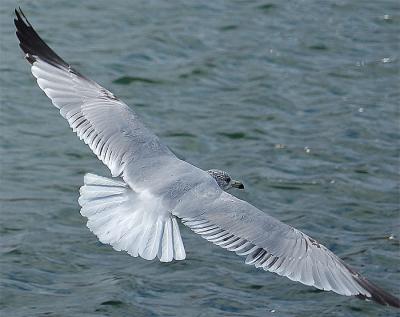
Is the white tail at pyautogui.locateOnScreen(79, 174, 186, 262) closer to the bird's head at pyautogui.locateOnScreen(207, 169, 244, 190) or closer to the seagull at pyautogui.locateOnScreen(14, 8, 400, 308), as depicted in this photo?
the seagull at pyautogui.locateOnScreen(14, 8, 400, 308)

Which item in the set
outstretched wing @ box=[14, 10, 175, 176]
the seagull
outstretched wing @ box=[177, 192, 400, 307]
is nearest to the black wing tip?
outstretched wing @ box=[14, 10, 175, 176]

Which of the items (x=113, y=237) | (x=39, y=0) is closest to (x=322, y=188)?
(x=113, y=237)

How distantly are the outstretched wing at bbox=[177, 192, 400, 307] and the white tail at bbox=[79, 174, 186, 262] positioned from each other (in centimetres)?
18

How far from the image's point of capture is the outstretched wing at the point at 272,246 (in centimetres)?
666

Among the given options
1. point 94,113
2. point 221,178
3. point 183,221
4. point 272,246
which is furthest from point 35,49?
point 272,246

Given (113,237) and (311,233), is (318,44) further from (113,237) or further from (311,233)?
(113,237)

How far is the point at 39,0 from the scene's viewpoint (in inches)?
519

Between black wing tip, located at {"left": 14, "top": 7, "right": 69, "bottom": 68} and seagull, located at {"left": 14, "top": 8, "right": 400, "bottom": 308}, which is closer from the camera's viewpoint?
seagull, located at {"left": 14, "top": 8, "right": 400, "bottom": 308}

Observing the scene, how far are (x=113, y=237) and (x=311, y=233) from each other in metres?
2.63

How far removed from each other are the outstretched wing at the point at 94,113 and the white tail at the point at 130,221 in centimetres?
32

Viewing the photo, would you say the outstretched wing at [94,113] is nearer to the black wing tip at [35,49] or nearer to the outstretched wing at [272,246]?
the black wing tip at [35,49]

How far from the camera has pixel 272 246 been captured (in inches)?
265

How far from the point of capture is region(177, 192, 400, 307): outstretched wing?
666cm

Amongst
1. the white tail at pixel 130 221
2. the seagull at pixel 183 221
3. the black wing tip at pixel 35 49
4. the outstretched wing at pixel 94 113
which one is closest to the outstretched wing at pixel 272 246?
the seagull at pixel 183 221
